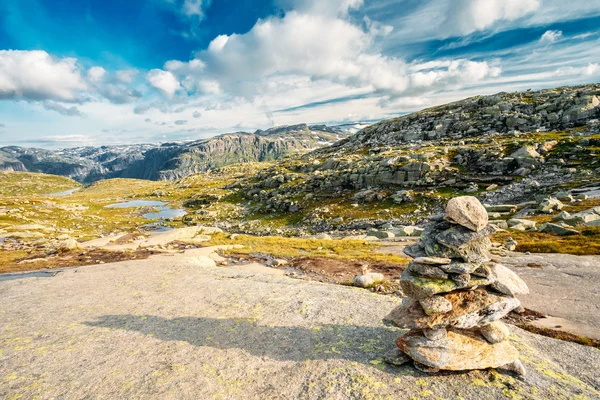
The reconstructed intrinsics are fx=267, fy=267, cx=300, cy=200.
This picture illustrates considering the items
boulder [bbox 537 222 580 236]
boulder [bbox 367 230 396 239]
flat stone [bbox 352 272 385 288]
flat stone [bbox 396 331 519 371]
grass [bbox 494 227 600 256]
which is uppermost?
flat stone [bbox 396 331 519 371]

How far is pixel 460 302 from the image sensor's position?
41.7ft

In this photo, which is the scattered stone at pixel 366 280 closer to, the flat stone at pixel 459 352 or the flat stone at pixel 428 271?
the flat stone at pixel 459 352

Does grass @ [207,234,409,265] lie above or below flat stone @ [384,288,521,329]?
below

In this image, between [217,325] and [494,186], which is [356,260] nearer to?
[217,325]

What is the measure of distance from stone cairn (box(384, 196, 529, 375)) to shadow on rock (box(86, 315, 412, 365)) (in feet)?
8.43

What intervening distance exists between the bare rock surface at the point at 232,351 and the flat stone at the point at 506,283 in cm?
353

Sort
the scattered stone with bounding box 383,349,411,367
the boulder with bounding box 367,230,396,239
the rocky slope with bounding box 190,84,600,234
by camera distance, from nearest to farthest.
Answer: the scattered stone with bounding box 383,349,411,367
the boulder with bounding box 367,230,396,239
the rocky slope with bounding box 190,84,600,234

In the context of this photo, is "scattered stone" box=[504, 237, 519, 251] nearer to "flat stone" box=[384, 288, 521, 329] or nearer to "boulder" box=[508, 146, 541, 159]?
"flat stone" box=[384, 288, 521, 329]

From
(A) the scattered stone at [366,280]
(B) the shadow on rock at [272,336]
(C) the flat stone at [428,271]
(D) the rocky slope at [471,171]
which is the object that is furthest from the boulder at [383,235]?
(C) the flat stone at [428,271]

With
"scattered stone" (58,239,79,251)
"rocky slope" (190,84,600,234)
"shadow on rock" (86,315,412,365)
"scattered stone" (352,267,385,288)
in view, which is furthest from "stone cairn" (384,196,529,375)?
"rocky slope" (190,84,600,234)

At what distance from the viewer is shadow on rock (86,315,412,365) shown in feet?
→ 47.8

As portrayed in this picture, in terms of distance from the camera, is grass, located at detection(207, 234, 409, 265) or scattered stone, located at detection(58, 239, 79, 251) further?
scattered stone, located at detection(58, 239, 79, 251)

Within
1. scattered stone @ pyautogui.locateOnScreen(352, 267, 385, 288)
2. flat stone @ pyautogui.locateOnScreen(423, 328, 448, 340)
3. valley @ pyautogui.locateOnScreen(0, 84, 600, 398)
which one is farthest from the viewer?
scattered stone @ pyautogui.locateOnScreen(352, 267, 385, 288)

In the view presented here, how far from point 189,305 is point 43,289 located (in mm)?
17481
